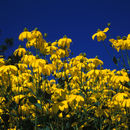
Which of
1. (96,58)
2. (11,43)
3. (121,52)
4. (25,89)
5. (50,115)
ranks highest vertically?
(11,43)

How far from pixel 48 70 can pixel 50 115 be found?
106 centimetres

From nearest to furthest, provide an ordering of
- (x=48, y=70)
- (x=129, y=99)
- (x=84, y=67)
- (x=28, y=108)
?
(x=48, y=70) → (x=129, y=99) → (x=28, y=108) → (x=84, y=67)

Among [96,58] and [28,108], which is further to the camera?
[96,58]

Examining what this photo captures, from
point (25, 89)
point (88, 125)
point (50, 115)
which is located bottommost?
point (88, 125)

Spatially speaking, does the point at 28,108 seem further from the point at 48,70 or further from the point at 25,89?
the point at 48,70

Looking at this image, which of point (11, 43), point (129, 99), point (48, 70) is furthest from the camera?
point (11, 43)

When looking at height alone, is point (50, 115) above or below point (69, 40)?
below

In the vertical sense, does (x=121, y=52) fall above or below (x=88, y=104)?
above

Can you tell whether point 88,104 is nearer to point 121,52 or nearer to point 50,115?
point 50,115

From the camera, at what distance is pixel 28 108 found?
4.09 m

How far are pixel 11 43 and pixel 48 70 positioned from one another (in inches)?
1094

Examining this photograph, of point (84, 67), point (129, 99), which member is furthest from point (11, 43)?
point (129, 99)

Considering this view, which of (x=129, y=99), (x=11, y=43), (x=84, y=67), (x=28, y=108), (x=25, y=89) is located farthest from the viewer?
(x=11, y=43)

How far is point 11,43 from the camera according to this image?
97.2 ft
